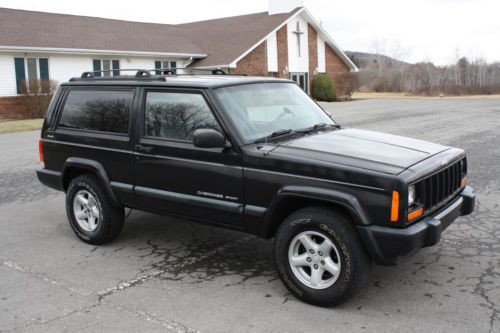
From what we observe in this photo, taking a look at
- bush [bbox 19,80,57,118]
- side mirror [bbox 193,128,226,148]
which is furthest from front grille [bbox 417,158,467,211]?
bush [bbox 19,80,57,118]

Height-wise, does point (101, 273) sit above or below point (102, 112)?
below

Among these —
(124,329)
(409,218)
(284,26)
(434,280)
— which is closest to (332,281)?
(409,218)

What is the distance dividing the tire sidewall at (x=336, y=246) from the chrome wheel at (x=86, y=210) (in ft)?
7.89

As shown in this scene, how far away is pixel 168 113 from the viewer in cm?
514

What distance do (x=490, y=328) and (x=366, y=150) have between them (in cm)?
161

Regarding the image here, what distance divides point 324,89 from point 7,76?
73.8 ft

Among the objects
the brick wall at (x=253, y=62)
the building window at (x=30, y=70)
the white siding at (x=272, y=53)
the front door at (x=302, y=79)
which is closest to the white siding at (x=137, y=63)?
the building window at (x=30, y=70)

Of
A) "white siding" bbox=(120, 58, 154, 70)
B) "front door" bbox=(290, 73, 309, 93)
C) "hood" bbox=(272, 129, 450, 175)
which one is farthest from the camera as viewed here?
"front door" bbox=(290, 73, 309, 93)

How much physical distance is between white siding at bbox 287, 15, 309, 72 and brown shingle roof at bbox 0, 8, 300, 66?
1.12m

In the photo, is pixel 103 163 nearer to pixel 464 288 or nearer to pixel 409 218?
pixel 409 218

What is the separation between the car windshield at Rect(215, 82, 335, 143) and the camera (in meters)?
4.77

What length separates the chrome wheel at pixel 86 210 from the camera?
5.80 m

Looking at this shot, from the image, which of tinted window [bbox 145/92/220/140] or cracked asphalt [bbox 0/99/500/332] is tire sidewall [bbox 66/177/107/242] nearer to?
cracked asphalt [bbox 0/99/500/332]

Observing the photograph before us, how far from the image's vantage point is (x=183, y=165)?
16.1 ft
